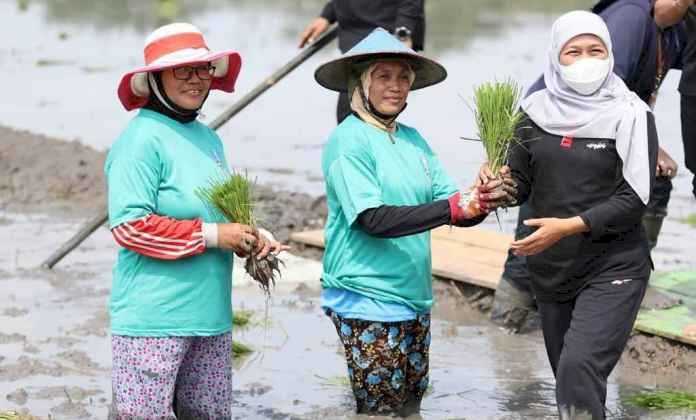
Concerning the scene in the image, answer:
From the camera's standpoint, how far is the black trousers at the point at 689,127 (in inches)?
261

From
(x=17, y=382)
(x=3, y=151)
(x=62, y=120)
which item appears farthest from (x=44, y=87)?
(x=17, y=382)

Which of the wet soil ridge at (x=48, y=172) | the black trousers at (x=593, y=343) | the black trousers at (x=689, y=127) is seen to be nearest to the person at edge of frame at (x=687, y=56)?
the black trousers at (x=689, y=127)

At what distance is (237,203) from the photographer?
5.11m

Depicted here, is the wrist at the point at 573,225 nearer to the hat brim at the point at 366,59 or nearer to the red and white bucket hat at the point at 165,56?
the hat brim at the point at 366,59

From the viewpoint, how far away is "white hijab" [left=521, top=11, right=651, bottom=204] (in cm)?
523

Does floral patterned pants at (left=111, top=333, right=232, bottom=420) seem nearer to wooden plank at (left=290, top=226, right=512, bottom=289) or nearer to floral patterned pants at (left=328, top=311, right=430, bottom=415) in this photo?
floral patterned pants at (left=328, top=311, right=430, bottom=415)

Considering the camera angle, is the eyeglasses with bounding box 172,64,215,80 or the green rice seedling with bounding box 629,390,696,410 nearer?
the eyeglasses with bounding box 172,64,215,80

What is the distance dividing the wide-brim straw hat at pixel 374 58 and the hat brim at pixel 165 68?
417 mm

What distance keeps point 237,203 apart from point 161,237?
311 millimetres

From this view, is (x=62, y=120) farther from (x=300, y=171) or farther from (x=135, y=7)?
(x=135, y=7)

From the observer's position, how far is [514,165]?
18.1ft

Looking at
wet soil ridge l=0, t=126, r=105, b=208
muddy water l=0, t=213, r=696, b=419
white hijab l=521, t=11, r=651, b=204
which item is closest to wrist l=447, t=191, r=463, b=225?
Answer: white hijab l=521, t=11, r=651, b=204

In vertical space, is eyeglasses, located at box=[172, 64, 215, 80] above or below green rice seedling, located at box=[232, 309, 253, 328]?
above

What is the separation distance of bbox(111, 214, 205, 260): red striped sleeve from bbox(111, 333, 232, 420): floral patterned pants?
313 mm
